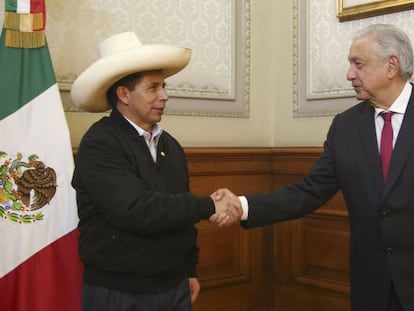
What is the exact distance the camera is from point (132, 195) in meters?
1.99

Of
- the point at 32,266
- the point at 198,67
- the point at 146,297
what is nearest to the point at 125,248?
the point at 146,297

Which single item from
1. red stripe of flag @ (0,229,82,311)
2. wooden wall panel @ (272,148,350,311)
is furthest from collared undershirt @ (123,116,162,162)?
wooden wall panel @ (272,148,350,311)

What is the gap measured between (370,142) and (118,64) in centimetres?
97

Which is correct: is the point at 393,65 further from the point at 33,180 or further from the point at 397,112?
the point at 33,180

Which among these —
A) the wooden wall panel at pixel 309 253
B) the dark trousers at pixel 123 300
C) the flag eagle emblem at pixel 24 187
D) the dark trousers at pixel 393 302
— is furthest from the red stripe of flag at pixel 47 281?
the wooden wall panel at pixel 309 253

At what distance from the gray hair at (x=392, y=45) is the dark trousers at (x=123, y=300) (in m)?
1.19

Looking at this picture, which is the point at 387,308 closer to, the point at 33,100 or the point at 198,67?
the point at 33,100

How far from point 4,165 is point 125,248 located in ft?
2.14

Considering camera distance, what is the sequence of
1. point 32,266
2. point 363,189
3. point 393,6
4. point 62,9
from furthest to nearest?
point 393,6, point 62,9, point 32,266, point 363,189

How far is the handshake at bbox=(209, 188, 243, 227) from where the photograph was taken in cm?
240

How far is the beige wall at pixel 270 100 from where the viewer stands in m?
3.58

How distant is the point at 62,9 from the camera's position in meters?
2.89

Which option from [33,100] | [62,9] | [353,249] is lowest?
[353,249]

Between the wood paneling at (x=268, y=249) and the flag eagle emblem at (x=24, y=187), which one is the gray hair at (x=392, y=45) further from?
the flag eagle emblem at (x=24, y=187)
